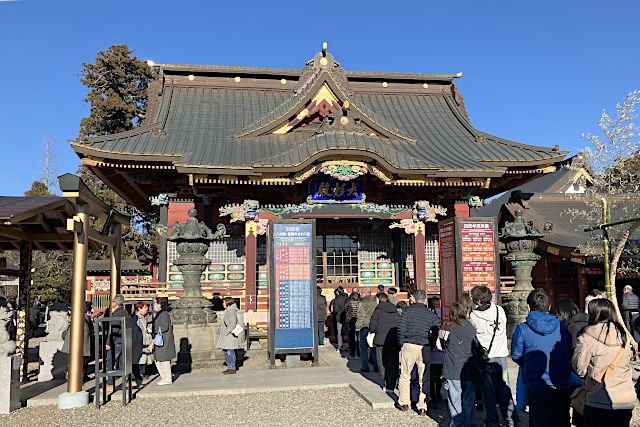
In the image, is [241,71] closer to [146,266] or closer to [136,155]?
[136,155]

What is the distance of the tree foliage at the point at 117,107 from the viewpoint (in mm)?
32375

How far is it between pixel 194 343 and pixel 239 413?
424 centimetres

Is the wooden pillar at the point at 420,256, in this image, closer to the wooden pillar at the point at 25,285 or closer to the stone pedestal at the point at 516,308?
the stone pedestal at the point at 516,308

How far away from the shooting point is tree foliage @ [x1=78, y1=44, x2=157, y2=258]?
3238 cm

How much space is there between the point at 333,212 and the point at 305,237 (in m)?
A: 6.19

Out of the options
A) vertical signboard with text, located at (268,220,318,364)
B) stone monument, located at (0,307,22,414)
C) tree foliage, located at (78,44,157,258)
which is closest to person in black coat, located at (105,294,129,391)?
stone monument, located at (0,307,22,414)

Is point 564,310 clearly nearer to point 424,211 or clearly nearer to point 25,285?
point 25,285

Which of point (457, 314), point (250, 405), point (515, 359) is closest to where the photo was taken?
point (515, 359)

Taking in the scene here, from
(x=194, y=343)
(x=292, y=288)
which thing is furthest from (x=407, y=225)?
(x=194, y=343)

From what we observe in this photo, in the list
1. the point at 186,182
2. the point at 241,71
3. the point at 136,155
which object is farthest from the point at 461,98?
the point at 136,155

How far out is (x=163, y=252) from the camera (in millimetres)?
16953

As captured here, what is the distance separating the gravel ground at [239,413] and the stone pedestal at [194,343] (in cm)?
270

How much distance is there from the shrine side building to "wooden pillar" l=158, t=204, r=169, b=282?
0.04 metres

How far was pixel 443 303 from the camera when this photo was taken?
1030 centimetres
